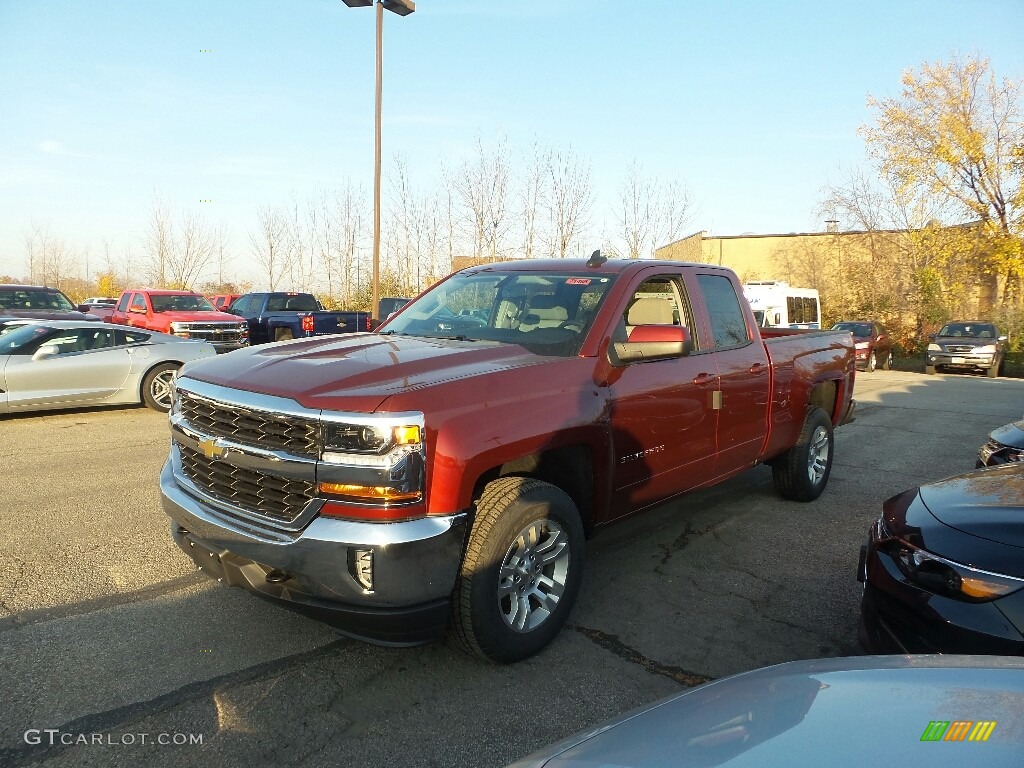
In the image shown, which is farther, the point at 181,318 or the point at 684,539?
the point at 181,318

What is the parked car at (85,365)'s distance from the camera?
31.0 ft

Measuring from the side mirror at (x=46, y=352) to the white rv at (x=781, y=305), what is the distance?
15957 mm

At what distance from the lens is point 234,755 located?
2697mm

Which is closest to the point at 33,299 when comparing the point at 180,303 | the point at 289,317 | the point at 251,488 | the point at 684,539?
the point at 180,303

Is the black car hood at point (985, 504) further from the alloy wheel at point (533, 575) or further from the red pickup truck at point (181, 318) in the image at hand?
the red pickup truck at point (181, 318)

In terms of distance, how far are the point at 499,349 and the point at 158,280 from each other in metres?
34.3

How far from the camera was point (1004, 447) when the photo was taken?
5.72 m

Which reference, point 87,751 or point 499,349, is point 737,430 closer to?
point 499,349

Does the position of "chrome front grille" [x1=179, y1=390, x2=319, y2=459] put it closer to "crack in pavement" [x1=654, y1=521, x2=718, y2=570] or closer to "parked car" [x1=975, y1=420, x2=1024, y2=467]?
"crack in pavement" [x1=654, y1=521, x2=718, y2=570]

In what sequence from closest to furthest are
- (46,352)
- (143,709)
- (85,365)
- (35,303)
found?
(143,709) → (46,352) → (85,365) → (35,303)

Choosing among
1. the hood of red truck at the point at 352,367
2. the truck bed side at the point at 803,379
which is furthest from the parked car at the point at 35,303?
the truck bed side at the point at 803,379

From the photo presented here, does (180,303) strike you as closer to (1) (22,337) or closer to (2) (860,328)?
(1) (22,337)

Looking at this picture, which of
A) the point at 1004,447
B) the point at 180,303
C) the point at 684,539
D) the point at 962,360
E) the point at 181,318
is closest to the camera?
the point at 684,539

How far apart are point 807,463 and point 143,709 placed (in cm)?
535
